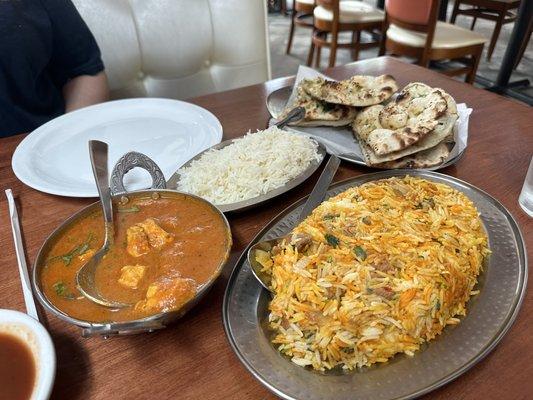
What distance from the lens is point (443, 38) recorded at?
138 inches

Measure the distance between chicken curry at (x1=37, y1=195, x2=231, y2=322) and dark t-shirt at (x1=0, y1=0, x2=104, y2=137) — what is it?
1131 mm

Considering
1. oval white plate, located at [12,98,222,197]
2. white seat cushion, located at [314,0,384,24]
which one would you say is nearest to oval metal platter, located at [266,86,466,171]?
oval white plate, located at [12,98,222,197]

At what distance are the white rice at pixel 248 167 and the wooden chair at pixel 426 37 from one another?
2.67m

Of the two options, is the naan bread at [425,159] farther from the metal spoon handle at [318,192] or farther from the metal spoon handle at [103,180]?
the metal spoon handle at [103,180]

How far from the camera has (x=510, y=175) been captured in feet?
3.87

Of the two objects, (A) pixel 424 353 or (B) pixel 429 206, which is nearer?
(A) pixel 424 353

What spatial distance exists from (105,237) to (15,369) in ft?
0.99

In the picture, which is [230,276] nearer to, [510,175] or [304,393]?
[304,393]

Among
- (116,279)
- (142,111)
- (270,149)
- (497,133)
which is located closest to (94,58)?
(142,111)

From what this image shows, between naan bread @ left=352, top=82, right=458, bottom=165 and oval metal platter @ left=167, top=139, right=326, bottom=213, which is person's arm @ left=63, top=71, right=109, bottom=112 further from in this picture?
naan bread @ left=352, top=82, right=458, bottom=165

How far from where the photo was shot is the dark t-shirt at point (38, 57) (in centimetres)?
165

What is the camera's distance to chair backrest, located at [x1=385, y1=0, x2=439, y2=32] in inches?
128

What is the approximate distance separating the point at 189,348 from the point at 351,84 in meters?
1.11

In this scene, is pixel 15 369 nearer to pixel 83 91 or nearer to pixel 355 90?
pixel 355 90
